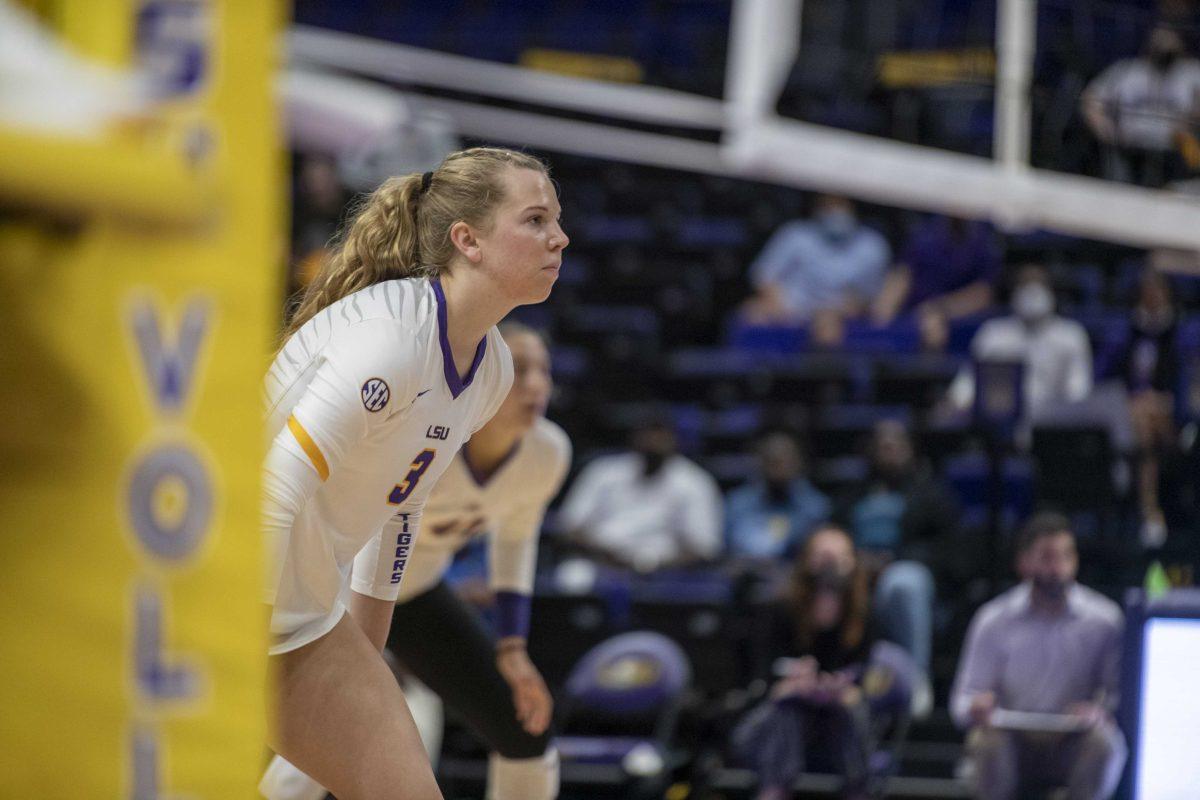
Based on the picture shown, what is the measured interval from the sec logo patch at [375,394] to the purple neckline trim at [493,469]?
56.9 inches

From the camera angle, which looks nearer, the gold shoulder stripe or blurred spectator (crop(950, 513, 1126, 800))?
the gold shoulder stripe

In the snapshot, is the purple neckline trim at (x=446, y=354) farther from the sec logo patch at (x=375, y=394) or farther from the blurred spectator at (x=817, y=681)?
the blurred spectator at (x=817, y=681)

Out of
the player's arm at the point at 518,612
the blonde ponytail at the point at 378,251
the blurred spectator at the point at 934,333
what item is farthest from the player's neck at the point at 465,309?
the blurred spectator at the point at 934,333

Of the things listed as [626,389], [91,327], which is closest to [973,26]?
[626,389]

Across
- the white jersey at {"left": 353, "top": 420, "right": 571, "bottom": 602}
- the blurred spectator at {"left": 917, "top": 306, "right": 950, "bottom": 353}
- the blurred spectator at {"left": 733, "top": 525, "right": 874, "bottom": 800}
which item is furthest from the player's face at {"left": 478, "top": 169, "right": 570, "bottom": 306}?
the blurred spectator at {"left": 917, "top": 306, "right": 950, "bottom": 353}

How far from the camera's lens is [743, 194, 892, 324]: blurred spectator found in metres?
11.0

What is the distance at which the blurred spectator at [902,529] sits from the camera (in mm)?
7023

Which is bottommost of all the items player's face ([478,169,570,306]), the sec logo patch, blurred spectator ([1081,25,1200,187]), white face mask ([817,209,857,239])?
the sec logo patch

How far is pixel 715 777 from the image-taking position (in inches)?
264

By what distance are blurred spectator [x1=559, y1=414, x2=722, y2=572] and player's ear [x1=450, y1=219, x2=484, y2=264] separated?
5.27m

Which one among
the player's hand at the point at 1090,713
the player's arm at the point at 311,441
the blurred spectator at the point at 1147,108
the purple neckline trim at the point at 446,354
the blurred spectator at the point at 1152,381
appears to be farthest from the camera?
→ the blurred spectator at the point at 1147,108

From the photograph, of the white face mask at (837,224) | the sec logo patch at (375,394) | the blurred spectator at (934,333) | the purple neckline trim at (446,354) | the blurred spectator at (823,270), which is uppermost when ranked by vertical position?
the white face mask at (837,224)

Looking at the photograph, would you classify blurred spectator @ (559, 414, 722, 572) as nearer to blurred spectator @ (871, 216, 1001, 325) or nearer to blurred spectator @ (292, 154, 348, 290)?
blurred spectator @ (871, 216, 1001, 325)

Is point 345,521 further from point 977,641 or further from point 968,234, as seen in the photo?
point 968,234
